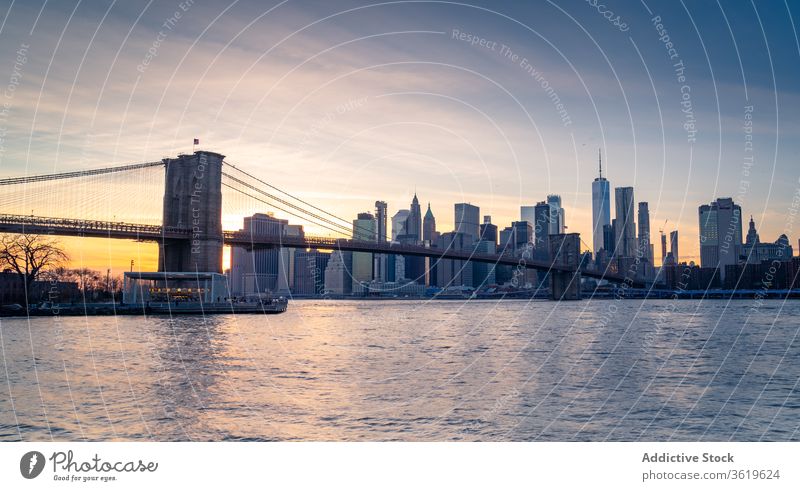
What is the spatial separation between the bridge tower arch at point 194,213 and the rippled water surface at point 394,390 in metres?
41.0

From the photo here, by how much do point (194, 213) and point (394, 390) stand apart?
2650 inches

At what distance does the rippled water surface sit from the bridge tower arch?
41.0 m

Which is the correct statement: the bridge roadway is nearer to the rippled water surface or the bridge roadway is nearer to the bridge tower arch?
the bridge tower arch

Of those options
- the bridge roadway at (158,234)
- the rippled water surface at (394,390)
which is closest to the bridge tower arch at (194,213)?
the bridge roadway at (158,234)

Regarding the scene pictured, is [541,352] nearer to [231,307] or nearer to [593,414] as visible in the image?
[593,414]

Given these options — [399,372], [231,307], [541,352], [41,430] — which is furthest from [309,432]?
[231,307]

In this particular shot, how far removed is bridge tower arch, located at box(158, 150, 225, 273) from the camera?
81750 millimetres

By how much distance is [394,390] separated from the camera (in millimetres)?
21844

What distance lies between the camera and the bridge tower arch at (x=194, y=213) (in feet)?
268

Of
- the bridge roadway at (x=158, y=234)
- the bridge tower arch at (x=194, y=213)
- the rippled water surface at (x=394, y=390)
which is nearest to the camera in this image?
the rippled water surface at (x=394, y=390)

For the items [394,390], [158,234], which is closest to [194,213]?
[158,234]

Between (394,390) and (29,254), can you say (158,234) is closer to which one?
(29,254)

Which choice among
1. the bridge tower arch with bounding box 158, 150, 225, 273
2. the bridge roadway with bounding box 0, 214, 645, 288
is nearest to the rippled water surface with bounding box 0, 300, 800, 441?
the bridge roadway with bounding box 0, 214, 645, 288

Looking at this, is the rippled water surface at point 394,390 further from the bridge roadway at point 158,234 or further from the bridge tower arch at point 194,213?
the bridge tower arch at point 194,213
